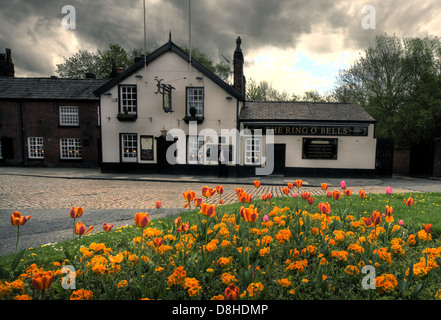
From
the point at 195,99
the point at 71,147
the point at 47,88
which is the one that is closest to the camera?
the point at 195,99

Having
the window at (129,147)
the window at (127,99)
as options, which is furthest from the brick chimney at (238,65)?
the window at (129,147)

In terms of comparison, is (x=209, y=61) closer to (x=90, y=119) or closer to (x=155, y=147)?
(x=90, y=119)

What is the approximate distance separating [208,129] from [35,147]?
56.6 ft

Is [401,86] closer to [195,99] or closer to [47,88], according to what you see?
[195,99]

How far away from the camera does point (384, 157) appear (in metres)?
18.1

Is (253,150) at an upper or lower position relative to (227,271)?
upper

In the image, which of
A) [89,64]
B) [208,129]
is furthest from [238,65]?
[89,64]

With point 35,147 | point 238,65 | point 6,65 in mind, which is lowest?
point 35,147

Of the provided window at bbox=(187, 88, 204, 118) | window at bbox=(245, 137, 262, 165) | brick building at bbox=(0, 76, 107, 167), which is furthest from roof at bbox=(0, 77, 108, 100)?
window at bbox=(245, 137, 262, 165)

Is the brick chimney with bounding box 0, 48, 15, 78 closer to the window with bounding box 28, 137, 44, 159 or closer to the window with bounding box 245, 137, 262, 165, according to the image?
the window with bounding box 28, 137, 44, 159

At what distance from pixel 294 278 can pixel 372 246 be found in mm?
1268

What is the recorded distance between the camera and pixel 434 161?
1861 centimetres

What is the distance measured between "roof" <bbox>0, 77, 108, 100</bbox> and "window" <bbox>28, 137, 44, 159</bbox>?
3780mm

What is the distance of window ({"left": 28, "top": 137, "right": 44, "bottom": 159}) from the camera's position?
23.7 metres
